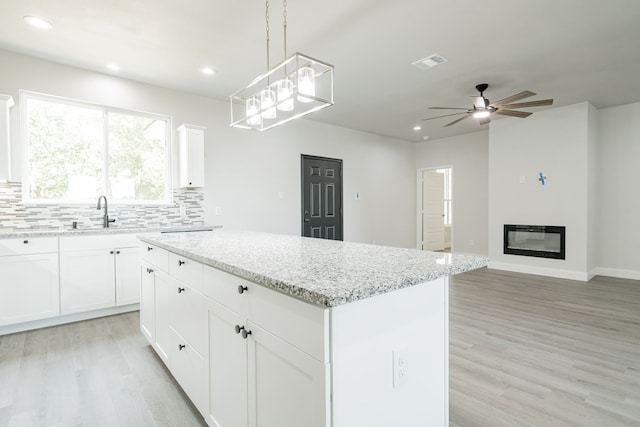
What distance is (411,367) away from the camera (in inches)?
46.6

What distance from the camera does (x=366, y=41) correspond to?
3066 mm

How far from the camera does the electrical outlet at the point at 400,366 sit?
3.62 ft

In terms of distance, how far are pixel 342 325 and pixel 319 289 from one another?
0.42 ft

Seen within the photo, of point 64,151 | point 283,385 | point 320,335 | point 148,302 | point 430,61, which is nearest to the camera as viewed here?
point 320,335

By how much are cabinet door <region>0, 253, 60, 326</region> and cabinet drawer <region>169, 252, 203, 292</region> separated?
1.97 metres

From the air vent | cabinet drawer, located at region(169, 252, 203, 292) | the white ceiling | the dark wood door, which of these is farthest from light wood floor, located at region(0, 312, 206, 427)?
the air vent

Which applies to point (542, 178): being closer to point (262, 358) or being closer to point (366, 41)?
point (366, 41)

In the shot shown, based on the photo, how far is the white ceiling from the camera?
101 inches

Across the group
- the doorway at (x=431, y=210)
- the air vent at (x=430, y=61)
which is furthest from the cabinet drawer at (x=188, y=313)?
the doorway at (x=431, y=210)

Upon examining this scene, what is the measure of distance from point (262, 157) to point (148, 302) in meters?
3.11

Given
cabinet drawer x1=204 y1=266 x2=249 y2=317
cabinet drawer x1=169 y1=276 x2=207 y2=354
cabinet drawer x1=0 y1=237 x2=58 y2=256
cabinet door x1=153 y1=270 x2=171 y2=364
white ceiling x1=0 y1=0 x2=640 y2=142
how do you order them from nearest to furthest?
cabinet drawer x1=204 y1=266 x2=249 y2=317 → cabinet drawer x1=169 y1=276 x2=207 y2=354 → cabinet door x1=153 y1=270 x2=171 y2=364 → white ceiling x1=0 y1=0 x2=640 y2=142 → cabinet drawer x1=0 y1=237 x2=58 y2=256

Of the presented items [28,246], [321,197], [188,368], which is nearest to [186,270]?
[188,368]

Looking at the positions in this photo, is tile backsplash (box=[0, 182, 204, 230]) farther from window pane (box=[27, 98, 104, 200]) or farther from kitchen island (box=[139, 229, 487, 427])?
kitchen island (box=[139, 229, 487, 427])

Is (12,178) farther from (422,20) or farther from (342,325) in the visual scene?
(422,20)
